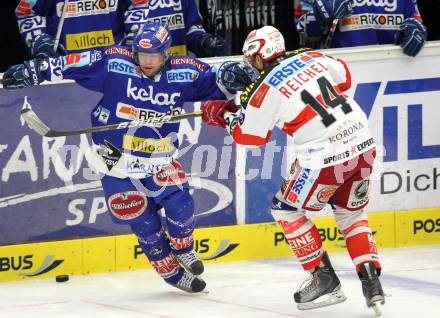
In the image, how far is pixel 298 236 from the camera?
7516 millimetres

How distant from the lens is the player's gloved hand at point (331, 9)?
30.4ft

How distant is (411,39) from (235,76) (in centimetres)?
174

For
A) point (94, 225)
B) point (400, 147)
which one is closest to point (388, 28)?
point (400, 147)

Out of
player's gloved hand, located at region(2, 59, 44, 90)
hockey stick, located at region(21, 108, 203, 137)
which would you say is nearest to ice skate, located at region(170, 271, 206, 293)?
hockey stick, located at region(21, 108, 203, 137)

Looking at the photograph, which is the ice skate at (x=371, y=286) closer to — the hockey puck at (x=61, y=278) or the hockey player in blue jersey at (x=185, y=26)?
the hockey puck at (x=61, y=278)

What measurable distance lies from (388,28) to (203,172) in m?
1.68

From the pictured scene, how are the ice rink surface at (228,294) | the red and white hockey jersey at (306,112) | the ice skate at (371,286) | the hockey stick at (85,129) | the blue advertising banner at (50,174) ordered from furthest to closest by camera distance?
the blue advertising banner at (50,174), the hockey stick at (85,129), the ice rink surface at (228,294), the ice skate at (371,286), the red and white hockey jersey at (306,112)

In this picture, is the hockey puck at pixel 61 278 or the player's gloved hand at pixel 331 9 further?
the player's gloved hand at pixel 331 9

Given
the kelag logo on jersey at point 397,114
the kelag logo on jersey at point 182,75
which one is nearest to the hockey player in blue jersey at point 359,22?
the kelag logo on jersey at point 397,114

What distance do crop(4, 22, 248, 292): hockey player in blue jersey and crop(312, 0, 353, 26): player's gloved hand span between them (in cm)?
148

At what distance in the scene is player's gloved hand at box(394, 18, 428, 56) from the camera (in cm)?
922

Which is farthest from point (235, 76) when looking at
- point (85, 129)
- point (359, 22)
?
point (359, 22)

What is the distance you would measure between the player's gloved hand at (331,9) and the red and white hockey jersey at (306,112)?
75.7 inches

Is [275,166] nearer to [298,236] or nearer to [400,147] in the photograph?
[400,147]
